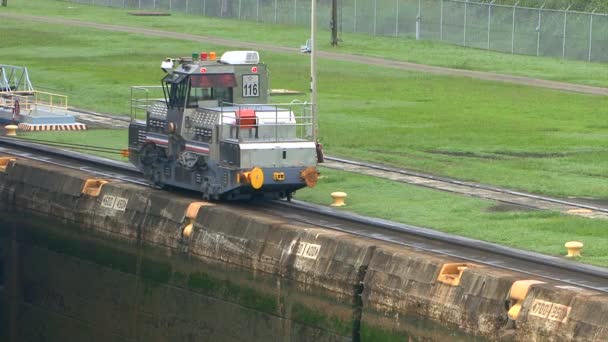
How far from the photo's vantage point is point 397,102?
2544 inches

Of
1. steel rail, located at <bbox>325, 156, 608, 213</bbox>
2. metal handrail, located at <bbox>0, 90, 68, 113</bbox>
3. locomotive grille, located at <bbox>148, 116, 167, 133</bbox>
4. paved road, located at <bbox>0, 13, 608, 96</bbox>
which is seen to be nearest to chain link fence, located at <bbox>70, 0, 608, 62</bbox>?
paved road, located at <bbox>0, 13, 608, 96</bbox>

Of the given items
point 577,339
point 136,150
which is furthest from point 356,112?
point 577,339

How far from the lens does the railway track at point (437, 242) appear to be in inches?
1228

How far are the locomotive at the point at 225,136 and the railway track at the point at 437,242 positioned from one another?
0.86 meters

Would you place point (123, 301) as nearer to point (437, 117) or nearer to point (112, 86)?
point (437, 117)

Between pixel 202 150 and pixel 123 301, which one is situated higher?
pixel 202 150

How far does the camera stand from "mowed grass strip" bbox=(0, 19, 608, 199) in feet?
155

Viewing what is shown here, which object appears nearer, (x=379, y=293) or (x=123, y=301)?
(x=379, y=293)

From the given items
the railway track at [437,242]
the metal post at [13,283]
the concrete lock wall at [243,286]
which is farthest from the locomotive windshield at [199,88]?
the metal post at [13,283]

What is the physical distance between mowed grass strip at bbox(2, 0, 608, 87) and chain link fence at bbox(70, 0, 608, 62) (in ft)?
5.75

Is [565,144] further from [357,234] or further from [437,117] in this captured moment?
[357,234]

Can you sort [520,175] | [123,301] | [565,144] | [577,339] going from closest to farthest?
[577,339] < [123,301] < [520,175] < [565,144]

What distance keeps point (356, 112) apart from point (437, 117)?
384 centimetres

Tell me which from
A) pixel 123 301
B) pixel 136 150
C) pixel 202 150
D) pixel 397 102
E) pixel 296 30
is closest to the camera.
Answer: pixel 123 301
